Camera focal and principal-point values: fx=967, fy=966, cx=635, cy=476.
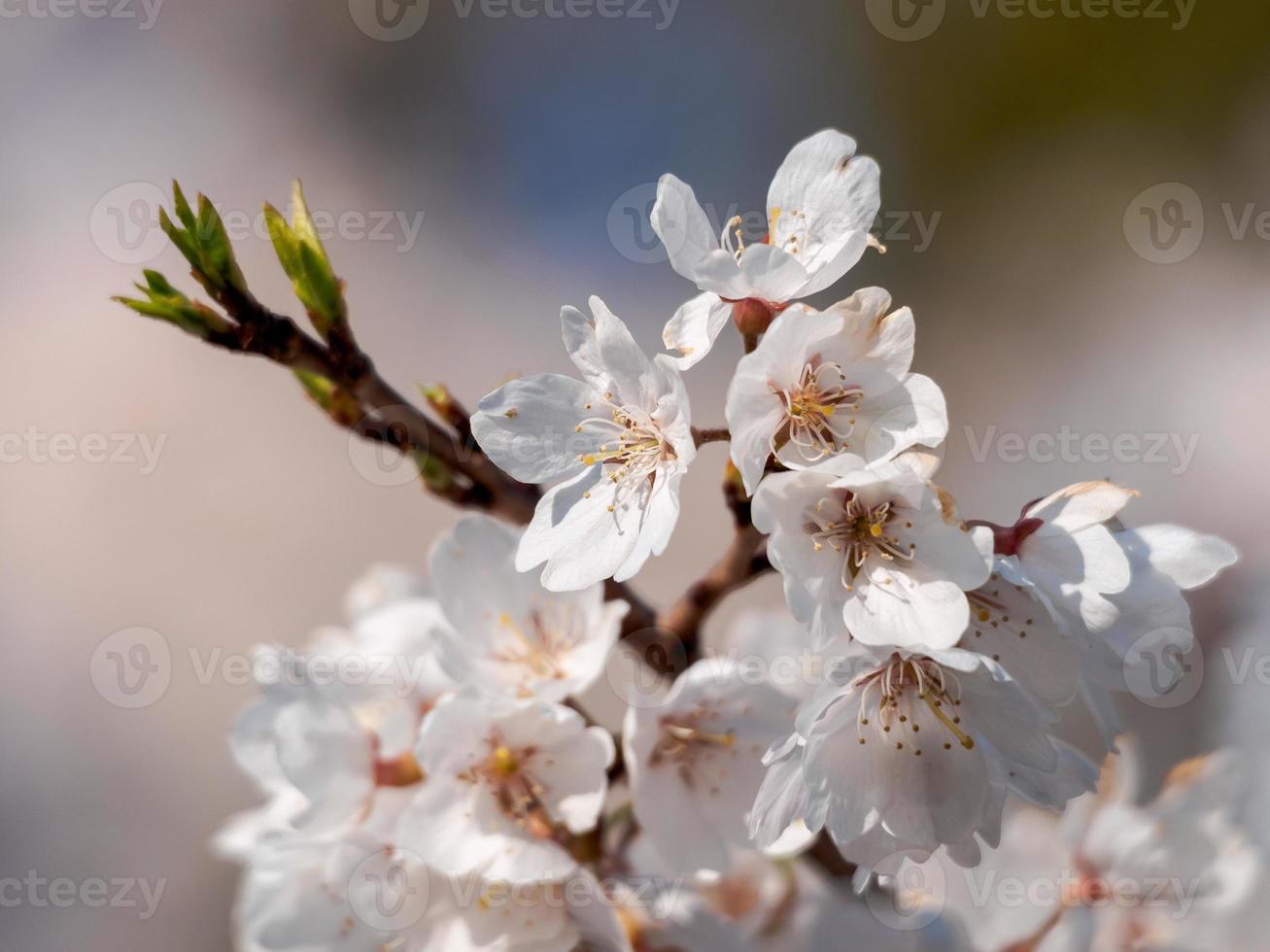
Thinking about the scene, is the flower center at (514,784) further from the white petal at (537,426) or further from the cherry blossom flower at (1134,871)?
the cherry blossom flower at (1134,871)

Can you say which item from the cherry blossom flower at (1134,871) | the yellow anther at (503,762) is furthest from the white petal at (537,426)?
the cherry blossom flower at (1134,871)

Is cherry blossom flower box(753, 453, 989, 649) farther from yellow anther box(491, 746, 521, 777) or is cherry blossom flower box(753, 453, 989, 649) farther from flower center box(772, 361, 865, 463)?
yellow anther box(491, 746, 521, 777)

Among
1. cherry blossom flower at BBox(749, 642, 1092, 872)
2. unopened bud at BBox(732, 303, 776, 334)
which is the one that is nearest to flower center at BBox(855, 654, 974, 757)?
cherry blossom flower at BBox(749, 642, 1092, 872)

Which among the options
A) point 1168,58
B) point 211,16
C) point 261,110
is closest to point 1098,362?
point 1168,58

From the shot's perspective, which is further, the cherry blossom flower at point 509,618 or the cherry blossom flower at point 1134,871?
the cherry blossom flower at point 1134,871

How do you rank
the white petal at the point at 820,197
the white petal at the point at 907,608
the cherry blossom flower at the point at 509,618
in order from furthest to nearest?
1. the cherry blossom flower at the point at 509,618
2. the white petal at the point at 820,197
3. the white petal at the point at 907,608

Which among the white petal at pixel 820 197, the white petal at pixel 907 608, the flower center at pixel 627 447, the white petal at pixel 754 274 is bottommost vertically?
the white petal at pixel 907 608

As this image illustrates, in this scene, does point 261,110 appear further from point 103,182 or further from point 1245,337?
point 1245,337
